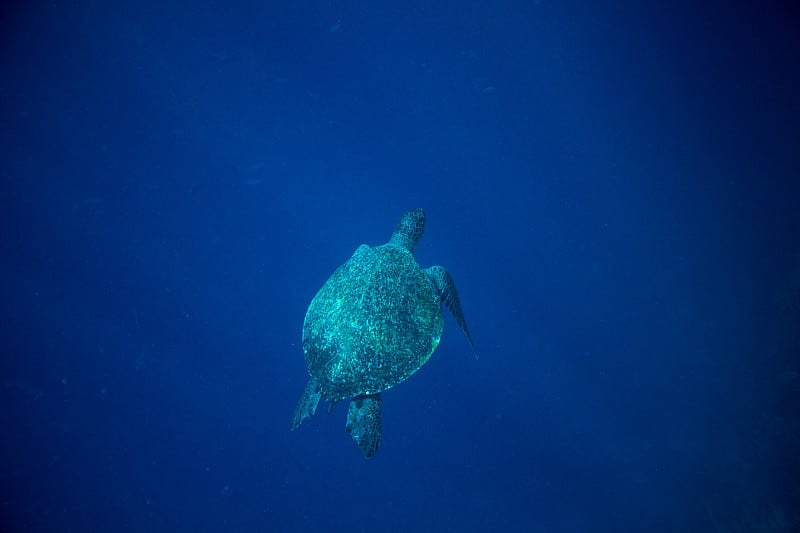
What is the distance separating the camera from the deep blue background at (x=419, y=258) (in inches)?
392

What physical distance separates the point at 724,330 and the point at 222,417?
18496 mm

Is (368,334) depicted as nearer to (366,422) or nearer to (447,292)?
(366,422)

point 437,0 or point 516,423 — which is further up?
point 437,0

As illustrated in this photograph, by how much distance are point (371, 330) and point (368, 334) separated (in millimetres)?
57

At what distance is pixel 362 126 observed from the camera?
1198 cm

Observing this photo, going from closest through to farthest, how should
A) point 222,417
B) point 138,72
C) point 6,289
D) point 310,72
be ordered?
point 138,72
point 310,72
point 222,417
point 6,289

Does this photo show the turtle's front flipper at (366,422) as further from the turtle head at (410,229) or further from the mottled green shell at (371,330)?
the turtle head at (410,229)

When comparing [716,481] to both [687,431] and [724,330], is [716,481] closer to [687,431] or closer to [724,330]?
[687,431]

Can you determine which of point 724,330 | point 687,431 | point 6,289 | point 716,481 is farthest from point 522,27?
point 6,289

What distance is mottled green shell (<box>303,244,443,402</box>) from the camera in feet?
12.6

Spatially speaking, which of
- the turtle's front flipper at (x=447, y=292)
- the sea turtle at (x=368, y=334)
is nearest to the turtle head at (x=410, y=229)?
the turtle's front flipper at (x=447, y=292)

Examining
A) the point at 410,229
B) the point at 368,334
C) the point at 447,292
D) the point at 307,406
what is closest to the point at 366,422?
the point at 307,406

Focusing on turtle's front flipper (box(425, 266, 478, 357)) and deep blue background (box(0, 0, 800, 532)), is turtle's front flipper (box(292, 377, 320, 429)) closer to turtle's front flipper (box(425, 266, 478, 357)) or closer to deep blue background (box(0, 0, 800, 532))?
turtle's front flipper (box(425, 266, 478, 357))

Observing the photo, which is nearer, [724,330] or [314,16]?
[314,16]
